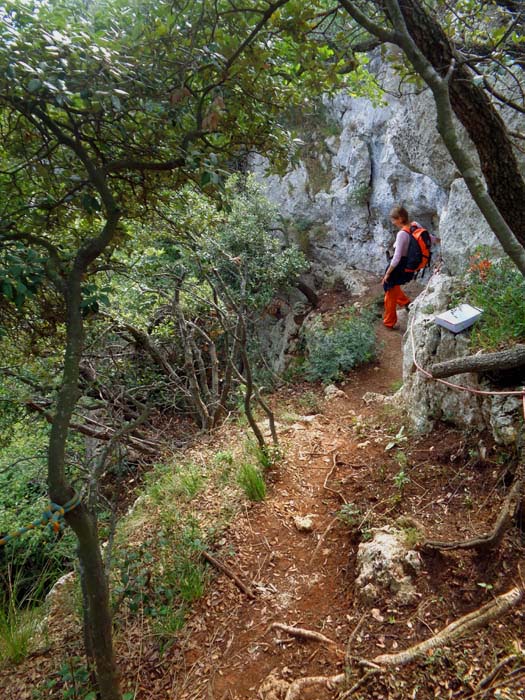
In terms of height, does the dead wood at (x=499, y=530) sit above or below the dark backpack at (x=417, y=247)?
below

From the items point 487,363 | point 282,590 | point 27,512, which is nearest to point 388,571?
point 282,590

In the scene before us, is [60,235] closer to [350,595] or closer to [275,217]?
[350,595]

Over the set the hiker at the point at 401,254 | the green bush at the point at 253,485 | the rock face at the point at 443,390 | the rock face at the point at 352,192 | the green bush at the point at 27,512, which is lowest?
the green bush at the point at 27,512

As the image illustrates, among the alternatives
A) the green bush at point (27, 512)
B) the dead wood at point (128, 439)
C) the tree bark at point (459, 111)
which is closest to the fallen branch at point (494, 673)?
the tree bark at point (459, 111)

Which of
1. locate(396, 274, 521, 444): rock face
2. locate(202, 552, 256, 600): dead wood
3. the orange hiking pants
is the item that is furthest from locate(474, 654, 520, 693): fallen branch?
the orange hiking pants

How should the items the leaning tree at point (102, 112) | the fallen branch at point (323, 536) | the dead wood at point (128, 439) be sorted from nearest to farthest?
the leaning tree at point (102, 112)
the fallen branch at point (323, 536)
the dead wood at point (128, 439)

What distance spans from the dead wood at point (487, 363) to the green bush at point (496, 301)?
0.74 ft

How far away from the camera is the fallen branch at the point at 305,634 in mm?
2385

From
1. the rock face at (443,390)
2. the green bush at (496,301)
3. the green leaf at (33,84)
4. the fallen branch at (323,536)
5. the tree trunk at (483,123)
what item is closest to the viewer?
the green leaf at (33,84)

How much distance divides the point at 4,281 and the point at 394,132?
6829 millimetres

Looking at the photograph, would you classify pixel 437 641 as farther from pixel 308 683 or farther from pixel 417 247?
pixel 417 247

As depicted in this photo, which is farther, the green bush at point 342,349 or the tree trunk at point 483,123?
the green bush at point 342,349

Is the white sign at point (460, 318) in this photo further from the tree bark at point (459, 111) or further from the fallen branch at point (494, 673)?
the fallen branch at point (494, 673)

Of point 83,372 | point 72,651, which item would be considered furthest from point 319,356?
point 72,651
